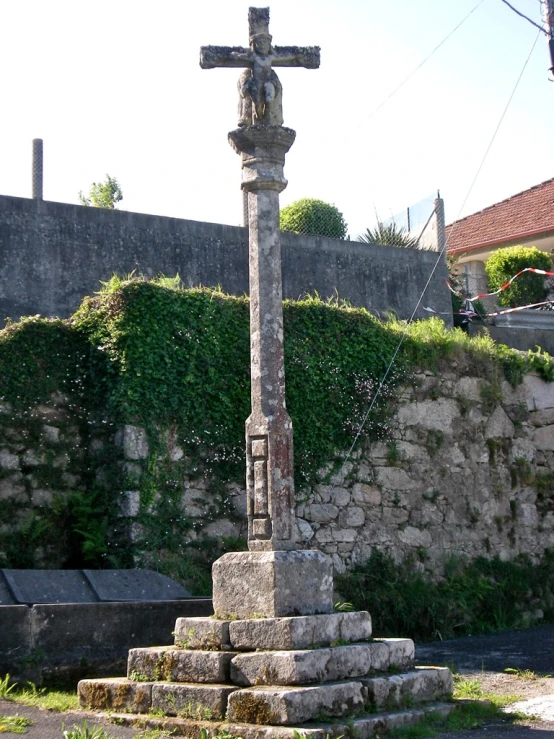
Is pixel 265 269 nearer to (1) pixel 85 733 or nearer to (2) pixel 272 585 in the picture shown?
(2) pixel 272 585

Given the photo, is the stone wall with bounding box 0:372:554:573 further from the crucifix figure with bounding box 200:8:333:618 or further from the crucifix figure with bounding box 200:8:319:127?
the crucifix figure with bounding box 200:8:319:127

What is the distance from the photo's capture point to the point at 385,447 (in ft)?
35.5

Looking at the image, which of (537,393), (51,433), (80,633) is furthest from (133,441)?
(537,393)

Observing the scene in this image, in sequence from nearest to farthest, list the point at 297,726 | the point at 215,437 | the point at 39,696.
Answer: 1. the point at 297,726
2. the point at 39,696
3. the point at 215,437

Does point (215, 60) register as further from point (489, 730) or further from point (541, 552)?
point (541, 552)

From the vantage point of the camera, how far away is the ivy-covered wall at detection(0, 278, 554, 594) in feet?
29.7

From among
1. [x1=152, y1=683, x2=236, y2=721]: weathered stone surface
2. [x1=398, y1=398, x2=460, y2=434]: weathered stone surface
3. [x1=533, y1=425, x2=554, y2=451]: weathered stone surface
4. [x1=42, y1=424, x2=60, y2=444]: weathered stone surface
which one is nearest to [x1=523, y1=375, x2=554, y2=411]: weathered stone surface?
[x1=533, y1=425, x2=554, y2=451]: weathered stone surface

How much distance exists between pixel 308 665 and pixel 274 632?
33cm

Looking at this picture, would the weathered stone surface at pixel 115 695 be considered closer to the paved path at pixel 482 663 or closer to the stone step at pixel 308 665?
the paved path at pixel 482 663

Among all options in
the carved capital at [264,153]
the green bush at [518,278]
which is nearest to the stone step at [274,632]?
the carved capital at [264,153]

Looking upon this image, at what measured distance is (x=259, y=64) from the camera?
6738 mm

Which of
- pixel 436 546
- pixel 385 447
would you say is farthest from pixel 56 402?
pixel 436 546

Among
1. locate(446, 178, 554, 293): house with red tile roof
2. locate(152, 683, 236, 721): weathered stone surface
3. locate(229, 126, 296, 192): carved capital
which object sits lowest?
locate(152, 683, 236, 721): weathered stone surface

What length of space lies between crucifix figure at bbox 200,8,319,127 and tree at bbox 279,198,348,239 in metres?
9.02
